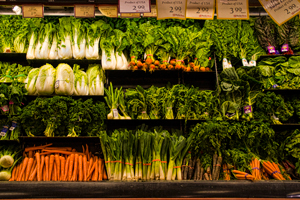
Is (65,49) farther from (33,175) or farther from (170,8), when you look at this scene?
(33,175)

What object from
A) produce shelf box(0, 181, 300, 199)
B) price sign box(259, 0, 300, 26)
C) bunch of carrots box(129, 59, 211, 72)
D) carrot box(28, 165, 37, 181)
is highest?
price sign box(259, 0, 300, 26)

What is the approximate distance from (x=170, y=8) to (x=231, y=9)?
87cm

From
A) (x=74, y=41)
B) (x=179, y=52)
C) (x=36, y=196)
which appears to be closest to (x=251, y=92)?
(x=179, y=52)

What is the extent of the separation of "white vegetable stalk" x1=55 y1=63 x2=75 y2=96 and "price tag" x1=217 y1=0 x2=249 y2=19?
252 centimetres

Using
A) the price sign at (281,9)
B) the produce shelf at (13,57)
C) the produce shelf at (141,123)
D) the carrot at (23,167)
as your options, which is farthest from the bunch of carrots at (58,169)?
the price sign at (281,9)

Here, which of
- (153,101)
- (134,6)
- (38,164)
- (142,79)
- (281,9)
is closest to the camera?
(134,6)

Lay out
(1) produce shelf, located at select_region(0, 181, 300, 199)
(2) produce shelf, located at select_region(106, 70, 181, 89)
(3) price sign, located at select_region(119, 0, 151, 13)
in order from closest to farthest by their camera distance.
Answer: (1) produce shelf, located at select_region(0, 181, 300, 199) → (3) price sign, located at select_region(119, 0, 151, 13) → (2) produce shelf, located at select_region(106, 70, 181, 89)

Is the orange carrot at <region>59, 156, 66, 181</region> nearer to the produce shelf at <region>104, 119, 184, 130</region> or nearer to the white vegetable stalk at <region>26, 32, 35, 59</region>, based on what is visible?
the produce shelf at <region>104, 119, 184, 130</region>

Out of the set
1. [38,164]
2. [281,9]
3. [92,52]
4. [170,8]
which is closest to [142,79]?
[92,52]

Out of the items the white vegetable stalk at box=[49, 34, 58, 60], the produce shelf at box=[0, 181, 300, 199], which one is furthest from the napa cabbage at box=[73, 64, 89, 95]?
the produce shelf at box=[0, 181, 300, 199]

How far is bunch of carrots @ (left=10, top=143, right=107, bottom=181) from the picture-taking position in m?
3.38

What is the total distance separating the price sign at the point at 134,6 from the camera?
10.4ft

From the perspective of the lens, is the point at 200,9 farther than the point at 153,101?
No

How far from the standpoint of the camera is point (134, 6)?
126 inches
